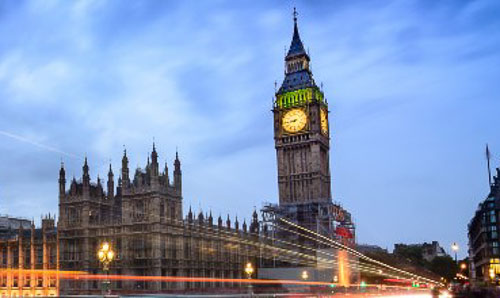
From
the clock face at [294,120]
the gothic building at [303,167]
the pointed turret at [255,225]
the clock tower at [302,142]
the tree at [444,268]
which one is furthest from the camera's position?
the tree at [444,268]

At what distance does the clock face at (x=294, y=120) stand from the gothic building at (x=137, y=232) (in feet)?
117

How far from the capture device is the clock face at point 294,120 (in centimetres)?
12356

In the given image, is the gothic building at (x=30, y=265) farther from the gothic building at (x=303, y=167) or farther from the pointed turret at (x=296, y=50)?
the pointed turret at (x=296, y=50)

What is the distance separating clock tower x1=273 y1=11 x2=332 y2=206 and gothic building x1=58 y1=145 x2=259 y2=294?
29168 mm

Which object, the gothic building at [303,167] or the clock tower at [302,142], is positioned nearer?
the gothic building at [303,167]

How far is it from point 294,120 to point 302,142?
Result: 541 centimetres

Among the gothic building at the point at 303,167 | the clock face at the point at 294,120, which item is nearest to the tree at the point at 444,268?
the gothic building at the point at 303,167

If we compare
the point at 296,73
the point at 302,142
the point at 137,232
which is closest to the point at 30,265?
the point at 137,232

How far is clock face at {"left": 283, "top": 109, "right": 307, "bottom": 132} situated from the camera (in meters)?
124

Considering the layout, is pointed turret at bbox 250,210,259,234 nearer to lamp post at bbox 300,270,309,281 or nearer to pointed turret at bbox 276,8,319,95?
lamp post at bbox 300,270,309,281

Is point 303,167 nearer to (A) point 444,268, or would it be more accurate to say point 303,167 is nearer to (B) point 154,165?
A: (B) point 154,165

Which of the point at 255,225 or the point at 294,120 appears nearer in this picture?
the point at 255,225

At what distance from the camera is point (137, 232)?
8431cm

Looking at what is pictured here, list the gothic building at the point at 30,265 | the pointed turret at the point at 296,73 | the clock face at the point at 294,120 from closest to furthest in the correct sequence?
the gothic building at the point at 30,265 → the clock face at the point at 294,120 → the pointed turret at the point at 296,73
